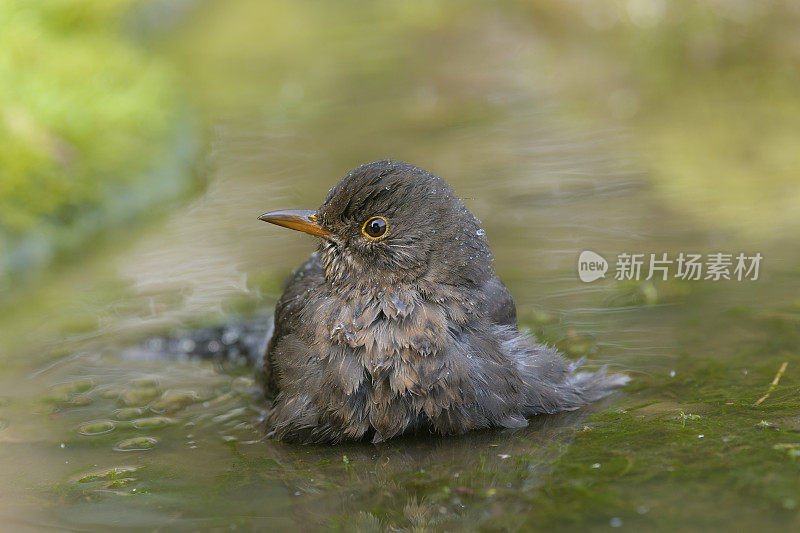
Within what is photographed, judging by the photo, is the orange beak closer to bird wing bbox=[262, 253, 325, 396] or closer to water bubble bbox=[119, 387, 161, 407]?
bird wing bbox=[262, 253, 325, 396]

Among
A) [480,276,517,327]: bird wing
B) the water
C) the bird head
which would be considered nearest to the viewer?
the water

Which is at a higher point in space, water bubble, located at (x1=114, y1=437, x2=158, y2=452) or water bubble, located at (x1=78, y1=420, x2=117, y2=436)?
water bubble, located at (x1=78, y1=420, x2=117, y2=436)

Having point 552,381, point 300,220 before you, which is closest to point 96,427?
point 300,220

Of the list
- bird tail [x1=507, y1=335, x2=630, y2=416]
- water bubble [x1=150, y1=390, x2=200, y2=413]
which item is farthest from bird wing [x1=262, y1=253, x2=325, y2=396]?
bird tail [x1=507, y1=335, x2=630, y2=416]

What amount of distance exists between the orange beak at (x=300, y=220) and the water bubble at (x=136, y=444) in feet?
4.08

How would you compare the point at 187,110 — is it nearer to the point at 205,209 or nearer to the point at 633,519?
the point at 205,209

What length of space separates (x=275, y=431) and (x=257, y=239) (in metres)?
2.86

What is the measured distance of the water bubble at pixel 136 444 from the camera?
4625 mm

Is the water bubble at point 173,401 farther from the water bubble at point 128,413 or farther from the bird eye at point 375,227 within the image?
the bird eye at point 375,227

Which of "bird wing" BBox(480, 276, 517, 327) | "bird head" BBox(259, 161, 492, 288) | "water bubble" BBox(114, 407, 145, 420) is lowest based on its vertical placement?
"water bubble" BBox(114, 407, 145, 420)

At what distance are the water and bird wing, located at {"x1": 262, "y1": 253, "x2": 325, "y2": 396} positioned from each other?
263mm

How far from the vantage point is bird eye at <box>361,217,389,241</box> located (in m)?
4.60

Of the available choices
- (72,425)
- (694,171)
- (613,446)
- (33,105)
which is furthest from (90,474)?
(694,171)

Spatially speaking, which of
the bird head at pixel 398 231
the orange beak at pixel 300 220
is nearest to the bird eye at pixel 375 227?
the bird head at pixel 398 231
